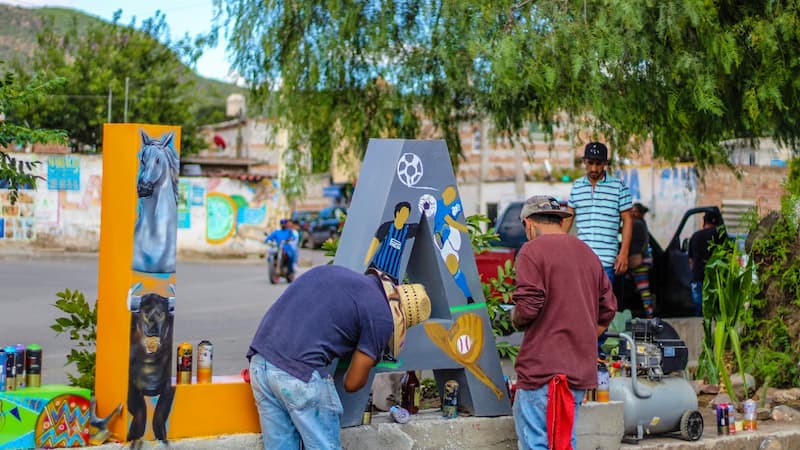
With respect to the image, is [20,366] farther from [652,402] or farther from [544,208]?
[652,402]

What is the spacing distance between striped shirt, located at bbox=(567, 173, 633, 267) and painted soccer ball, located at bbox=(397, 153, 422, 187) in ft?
8.93

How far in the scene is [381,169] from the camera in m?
7.10

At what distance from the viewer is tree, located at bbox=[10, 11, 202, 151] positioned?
43.2 meters

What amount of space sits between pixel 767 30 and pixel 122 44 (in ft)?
129

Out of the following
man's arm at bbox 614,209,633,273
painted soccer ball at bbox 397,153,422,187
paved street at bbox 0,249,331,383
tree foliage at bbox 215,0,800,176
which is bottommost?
paved street at bbox 0,249,331,383

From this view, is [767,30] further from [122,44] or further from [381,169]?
[122,44]

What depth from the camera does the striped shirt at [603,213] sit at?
9383 mm

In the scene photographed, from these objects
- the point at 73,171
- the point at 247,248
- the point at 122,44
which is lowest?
the point at 247,248

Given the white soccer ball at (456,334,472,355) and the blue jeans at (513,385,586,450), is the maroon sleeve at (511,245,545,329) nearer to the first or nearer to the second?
the blue jeans at (513,385,586,450)

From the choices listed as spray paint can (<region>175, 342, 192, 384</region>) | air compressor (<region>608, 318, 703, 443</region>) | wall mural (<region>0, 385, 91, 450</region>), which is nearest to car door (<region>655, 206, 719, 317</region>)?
air compressor (<region>608, 318, 703, 443</region>)

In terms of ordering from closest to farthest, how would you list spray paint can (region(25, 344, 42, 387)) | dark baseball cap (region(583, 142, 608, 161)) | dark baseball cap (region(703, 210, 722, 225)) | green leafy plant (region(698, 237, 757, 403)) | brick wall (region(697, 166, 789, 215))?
1. spray paint can (region(25, 344, 42, 387))
2. green leafy plant (region(698, 237, 757, 403))
3. dark baseball cap (region(583, 142, 608, 161))
4. dark baseball cap (region(703, 210, 722, 225))
5. brick wall (region(697, 166, 789, 215))

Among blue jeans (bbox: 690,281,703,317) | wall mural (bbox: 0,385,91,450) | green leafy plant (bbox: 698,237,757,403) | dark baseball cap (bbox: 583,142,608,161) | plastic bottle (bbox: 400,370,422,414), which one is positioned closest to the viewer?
wall mural (bbox: 0,385,91,450)

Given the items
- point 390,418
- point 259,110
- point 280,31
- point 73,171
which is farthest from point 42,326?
point 73,171

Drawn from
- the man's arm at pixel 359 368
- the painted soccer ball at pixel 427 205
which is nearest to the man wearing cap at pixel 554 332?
the painted soccer ball at pixel 427 205
